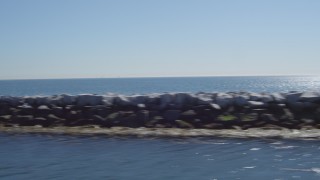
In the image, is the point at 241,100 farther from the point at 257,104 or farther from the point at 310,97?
the point at 310,97

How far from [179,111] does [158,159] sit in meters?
5.03

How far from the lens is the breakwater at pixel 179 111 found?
1427 centimetres

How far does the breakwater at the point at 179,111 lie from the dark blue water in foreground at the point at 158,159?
210 cm

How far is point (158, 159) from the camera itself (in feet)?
33.3

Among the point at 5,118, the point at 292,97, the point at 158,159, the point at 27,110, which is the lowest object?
the point at 158,159

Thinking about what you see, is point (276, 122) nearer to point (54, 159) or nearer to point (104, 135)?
point (104, 135)

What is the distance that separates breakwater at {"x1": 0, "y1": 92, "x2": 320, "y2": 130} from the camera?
46.8 feet

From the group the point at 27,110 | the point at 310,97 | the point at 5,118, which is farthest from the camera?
the point at 5,118

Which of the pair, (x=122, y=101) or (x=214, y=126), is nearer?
(x=214, y=126)

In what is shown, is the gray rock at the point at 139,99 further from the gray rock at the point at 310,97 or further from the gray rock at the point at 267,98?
the gray rock at the point at 310,97

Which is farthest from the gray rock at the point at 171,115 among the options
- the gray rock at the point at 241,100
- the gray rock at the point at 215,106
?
the gray rock at the point at 241,100

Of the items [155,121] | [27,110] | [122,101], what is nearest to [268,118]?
[155,121]

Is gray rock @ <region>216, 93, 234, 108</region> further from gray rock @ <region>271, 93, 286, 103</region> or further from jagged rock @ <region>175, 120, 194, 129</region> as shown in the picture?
gray rock @ <region>271, 93, 286, 103</region>

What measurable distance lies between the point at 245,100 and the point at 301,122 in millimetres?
1795
